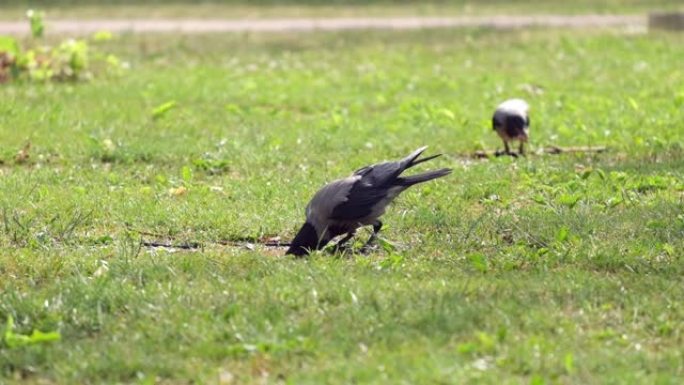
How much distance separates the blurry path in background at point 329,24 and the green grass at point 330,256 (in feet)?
19.6

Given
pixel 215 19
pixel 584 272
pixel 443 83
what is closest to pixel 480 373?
pixel 584 272

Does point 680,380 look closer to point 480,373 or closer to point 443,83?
point 480,373

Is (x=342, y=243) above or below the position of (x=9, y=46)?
above

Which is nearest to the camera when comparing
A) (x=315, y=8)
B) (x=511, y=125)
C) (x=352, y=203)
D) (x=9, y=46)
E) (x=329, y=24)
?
(x=352, y=203)

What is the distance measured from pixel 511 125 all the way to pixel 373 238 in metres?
3.24

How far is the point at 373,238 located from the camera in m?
7.81

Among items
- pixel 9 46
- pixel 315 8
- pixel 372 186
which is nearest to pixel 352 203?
pixel 372 186

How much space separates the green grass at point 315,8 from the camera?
24125 mm

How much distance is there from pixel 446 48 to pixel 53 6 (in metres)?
9.80

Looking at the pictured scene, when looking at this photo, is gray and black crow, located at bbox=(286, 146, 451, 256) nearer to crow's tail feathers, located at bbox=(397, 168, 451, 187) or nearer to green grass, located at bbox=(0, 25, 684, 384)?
crow's tail feathers, located at bbox=(397, 168, 451, 187)

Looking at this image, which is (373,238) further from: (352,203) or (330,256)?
(330,256)

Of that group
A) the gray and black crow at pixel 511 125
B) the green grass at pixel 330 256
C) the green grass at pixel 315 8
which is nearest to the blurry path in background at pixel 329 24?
the green grass at pixel 315 8

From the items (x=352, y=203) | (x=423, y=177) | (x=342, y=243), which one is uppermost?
(x=423, y=177)

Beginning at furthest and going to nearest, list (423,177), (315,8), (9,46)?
(315,8)
(9,46)
(423,177)
